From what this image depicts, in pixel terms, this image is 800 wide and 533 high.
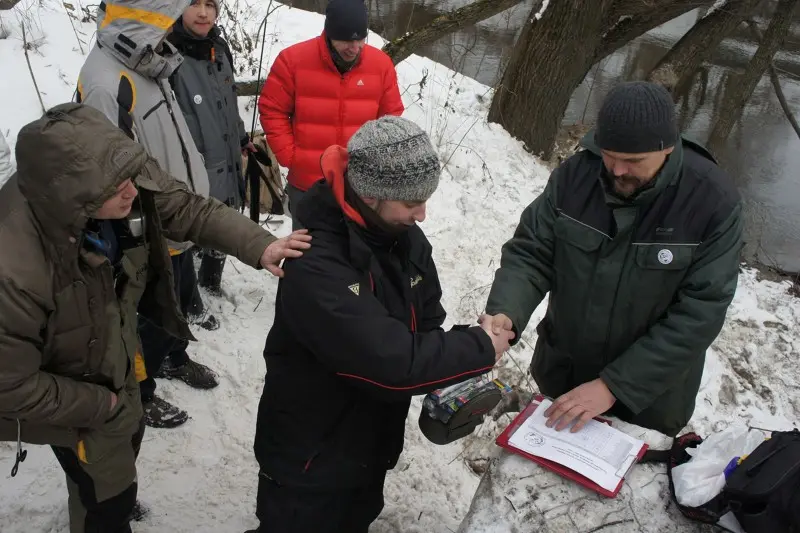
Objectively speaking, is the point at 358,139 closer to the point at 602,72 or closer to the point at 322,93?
the point at 322,93

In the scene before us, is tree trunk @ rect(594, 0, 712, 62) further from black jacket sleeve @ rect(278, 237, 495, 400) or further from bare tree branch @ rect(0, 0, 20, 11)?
bare tree branch @ rect(0, 0, 20, 11)

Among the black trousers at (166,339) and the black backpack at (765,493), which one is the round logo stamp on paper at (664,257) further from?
the black trousers at (166,339)

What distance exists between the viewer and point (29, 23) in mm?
6141

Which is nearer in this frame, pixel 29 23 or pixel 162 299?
pixel 162 299

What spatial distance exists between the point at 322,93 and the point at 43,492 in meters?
2.75

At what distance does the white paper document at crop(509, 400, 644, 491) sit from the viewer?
6.57 feet

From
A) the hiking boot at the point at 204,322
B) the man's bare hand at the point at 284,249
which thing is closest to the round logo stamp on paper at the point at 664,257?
the man's bare hand at the point at 284,249

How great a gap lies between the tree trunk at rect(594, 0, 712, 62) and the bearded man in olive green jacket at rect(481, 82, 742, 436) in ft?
15.5

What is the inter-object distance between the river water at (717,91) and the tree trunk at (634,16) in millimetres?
2073

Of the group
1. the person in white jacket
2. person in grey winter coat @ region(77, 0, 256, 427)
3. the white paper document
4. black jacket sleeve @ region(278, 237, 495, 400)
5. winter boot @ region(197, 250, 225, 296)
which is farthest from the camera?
winter boot @ region(197, 250, 225, 296)

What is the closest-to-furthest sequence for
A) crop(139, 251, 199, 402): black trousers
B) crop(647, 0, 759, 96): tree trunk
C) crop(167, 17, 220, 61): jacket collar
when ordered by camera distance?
crop(139, 251, 199, 402): black trousers, crop(167, 17, 220, 61): jacket collar, crop(647, 0, 759, 96): tree trunk

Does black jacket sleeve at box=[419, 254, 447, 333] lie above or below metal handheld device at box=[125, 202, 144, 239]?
below

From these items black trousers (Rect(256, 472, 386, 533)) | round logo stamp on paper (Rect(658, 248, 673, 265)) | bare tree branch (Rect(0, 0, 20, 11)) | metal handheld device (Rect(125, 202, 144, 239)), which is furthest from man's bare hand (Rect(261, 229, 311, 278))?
bare tree branch (Rect(0, 0, 20, 11))

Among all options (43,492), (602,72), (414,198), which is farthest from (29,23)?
(602,72)
